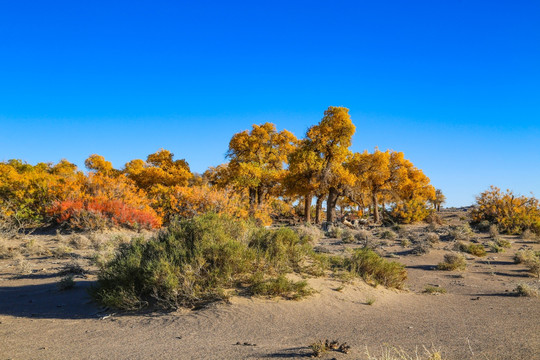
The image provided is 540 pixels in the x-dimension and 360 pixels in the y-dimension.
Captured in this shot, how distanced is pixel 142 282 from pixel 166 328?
1.39 meters

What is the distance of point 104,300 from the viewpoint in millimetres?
6883

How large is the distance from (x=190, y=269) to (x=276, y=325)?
1898 mm

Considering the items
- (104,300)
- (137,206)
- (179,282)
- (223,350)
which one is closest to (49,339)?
(104,300)

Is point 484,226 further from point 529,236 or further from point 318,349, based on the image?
point 318,349

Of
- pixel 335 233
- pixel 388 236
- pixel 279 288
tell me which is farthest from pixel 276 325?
pixel 388 236

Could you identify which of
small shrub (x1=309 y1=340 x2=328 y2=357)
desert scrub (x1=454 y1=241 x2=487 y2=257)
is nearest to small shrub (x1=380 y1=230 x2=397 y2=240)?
desert scrub (x1=454 y1=241 x2=487 y2=257)

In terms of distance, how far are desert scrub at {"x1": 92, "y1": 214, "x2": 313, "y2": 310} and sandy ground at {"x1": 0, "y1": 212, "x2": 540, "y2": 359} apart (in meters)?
0.31

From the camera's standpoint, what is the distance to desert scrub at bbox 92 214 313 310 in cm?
685

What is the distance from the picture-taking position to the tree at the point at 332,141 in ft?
79.0

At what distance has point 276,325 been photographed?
621cm

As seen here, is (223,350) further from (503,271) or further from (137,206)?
(137,206)

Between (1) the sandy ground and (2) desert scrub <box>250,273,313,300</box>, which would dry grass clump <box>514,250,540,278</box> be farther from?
(2) desert scrub <box>250,273,313,300</box>

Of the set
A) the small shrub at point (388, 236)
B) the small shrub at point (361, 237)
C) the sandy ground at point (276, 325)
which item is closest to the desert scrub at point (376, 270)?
the sandy ground at point (276, 325)

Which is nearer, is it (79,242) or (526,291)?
(526,291)
